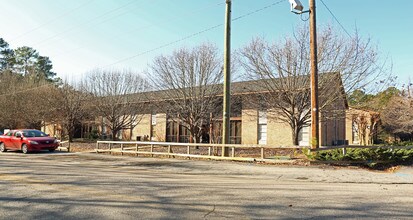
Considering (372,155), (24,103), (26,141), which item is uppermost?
(24,103)

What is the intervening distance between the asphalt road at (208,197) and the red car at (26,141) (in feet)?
37.8

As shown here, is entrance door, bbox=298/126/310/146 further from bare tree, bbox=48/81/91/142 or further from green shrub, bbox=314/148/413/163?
bare tree, bbox=48/81/91/142

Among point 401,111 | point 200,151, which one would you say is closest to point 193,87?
point 200,151

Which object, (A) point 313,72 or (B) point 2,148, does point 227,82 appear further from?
(B) point 2,148

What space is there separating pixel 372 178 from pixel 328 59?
28.0ft

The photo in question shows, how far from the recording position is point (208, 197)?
714 centimetres

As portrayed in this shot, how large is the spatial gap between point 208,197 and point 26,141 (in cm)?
1800

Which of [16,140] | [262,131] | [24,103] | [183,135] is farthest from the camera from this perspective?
[24,103]

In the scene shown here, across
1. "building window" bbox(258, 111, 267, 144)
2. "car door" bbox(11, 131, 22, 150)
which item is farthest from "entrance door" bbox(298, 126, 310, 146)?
"car door" bbox(11, 131, 22, 150)

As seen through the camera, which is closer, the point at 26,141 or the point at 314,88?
the point at 314,88

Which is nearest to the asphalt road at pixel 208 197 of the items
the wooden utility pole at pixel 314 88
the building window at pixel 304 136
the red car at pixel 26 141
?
the wooden utility pole at pixel 314 88

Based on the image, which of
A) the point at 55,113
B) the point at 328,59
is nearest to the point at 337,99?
the point at 328,59

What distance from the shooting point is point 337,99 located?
18.2m

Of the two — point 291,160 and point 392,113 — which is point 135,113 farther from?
point 392,113
